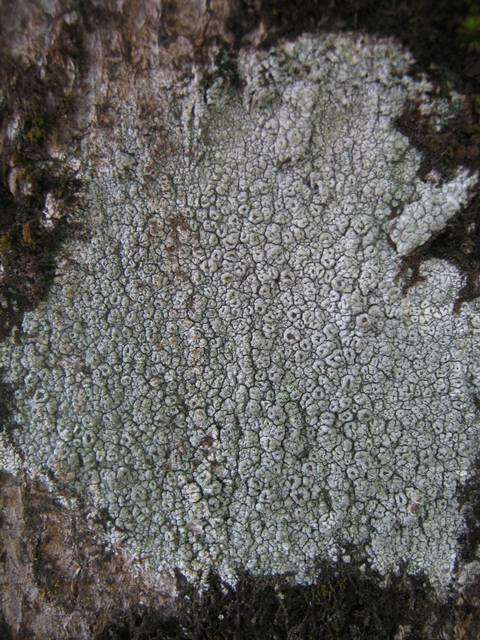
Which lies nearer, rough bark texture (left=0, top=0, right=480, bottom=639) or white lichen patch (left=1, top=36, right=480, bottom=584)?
rough bark texture (left=0, top=0, right=480, bottom=639)

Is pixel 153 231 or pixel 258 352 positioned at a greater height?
pixel 153 231

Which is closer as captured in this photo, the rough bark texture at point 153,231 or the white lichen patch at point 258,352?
the rough bark texture at point 153,231

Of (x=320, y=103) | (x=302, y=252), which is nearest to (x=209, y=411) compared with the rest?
(x=302, y=252)

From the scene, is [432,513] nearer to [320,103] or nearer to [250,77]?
[320,103]

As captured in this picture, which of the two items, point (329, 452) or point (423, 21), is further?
point (329, 452)
